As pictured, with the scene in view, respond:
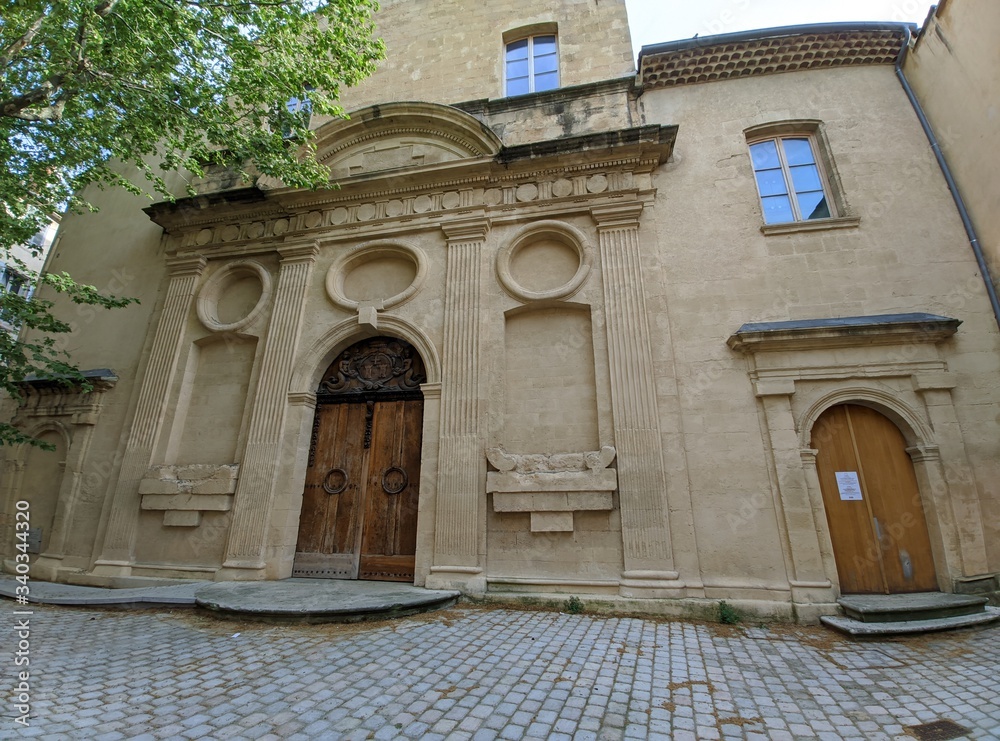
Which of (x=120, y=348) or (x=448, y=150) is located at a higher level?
(x=448, y=150)

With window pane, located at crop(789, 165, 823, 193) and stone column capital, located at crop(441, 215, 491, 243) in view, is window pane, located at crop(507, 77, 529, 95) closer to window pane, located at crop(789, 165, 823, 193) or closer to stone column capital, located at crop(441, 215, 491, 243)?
stone column capital, located at crop(441, 215, 491, 243)

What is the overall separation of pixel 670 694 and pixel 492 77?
1057 centimetres

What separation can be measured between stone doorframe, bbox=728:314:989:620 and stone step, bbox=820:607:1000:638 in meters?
0.47

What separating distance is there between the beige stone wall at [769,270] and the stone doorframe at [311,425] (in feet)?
11.4

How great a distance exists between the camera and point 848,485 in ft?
19.0

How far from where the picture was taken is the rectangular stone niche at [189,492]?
7.02 m

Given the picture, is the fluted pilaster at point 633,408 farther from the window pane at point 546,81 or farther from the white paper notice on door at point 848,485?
the window pane at point 546,81

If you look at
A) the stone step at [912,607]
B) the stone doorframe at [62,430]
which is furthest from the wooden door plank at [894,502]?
the stone doorframe at [62,430]

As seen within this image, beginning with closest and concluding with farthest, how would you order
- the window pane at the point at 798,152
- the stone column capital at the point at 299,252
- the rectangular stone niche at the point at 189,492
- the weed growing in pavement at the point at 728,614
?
Answer: the weed growing in pavement at the point at 728,614 < the rectangular stone niche at the point at 189,492 < the window pane at the point at 798,152 < the stone column capital at the point at 299,252

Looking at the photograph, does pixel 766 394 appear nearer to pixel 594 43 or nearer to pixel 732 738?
pixel 732 738

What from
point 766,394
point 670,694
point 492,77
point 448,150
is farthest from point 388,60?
point 670,694

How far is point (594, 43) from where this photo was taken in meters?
8.91

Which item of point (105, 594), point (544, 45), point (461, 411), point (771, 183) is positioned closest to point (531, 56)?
point (544, 45)

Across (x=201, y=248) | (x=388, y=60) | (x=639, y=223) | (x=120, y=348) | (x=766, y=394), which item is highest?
(x=388, y=60)
